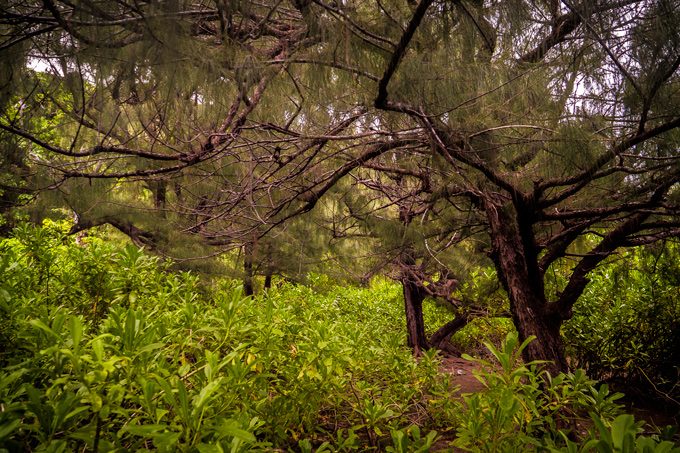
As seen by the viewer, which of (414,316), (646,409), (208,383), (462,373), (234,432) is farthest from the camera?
(414,316)

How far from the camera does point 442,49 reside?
1915mm

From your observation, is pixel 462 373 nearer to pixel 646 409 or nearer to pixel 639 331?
pixel 646 409

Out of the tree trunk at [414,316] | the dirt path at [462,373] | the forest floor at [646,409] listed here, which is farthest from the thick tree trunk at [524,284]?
the tree trunk at [414,316]

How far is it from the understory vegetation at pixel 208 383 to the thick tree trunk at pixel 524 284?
70cm

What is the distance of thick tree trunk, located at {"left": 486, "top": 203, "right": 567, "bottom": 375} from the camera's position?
2.90m

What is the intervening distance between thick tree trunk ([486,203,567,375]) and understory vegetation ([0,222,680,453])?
70cm

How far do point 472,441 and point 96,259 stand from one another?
2.11m

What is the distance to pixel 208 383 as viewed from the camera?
1237 millimetres

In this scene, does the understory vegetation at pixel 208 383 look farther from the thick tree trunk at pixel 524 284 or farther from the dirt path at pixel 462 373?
the dirt path at pixel 462 373

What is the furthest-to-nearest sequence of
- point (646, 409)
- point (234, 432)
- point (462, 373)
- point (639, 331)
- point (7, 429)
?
point (462, 373) → point (639, 331) → point (646, 409) → point (234, 432) → point (7, 429)

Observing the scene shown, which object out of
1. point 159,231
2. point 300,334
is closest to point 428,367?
point 300,334

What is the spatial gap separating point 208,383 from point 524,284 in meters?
2.56

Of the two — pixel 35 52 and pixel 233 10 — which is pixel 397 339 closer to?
pixel 233 10

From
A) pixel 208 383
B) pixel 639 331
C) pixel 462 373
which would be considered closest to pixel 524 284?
pixel 639 331
